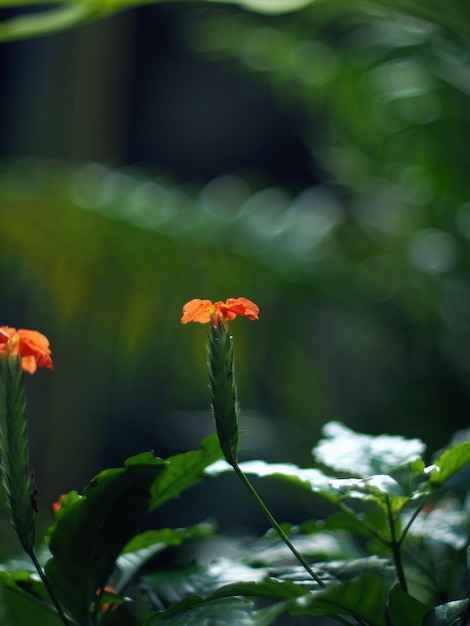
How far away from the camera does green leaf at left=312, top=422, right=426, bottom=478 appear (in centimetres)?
37

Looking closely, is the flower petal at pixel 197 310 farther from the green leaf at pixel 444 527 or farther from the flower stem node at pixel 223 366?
the green leaf at pixel 444 527

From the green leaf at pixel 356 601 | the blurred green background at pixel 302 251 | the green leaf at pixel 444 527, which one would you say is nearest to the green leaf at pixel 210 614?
the green leaf at pixel 356 601

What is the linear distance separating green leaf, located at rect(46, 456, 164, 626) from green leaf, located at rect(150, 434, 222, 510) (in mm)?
16

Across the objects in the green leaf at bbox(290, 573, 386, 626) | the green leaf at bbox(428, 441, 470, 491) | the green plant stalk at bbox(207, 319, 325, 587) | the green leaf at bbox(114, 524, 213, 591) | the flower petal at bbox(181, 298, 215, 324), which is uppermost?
the flower petal at bbox(181, 298, 215, 324)

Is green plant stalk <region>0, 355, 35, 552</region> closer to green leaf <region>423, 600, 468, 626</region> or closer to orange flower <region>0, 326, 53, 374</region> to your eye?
orange flower <region>0, 326, 53, 374</region>

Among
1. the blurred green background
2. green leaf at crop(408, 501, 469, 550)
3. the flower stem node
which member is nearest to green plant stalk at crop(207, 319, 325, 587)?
the flower stem node

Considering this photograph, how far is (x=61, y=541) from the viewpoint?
1.04 feet

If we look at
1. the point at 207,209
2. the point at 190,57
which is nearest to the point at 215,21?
the point at 207,209

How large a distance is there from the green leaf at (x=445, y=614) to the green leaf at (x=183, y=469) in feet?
0.36

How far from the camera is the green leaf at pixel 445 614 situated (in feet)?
0.93

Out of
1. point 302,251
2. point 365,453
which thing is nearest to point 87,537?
point 365,453

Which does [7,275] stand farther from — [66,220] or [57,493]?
[57,493]

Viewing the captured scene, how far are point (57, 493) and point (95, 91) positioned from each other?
107 centimetres

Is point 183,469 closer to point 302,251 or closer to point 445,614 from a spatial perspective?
point 445,614
